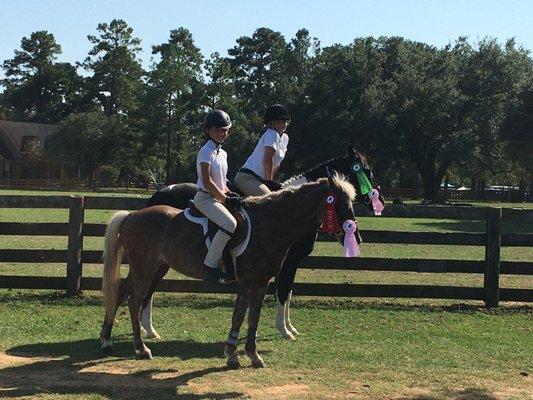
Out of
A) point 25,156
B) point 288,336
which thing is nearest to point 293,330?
point 288,336

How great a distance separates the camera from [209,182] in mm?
6457

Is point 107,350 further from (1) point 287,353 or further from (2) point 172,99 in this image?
(2) point 172,99

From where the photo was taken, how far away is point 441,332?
826 centimetres

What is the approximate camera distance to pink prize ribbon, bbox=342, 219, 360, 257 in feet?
21.8

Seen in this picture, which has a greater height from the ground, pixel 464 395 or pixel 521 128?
pixel 521 128

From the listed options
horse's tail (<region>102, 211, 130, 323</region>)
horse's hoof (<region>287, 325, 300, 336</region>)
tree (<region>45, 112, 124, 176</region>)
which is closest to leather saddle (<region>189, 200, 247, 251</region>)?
horse's tail (<region>102, 211, 130, 323</region>)

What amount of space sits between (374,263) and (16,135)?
80.6 m

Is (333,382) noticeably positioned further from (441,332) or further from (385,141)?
(385,141)

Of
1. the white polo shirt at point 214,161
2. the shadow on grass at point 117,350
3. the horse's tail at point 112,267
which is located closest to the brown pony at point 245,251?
the horse's tail at point 112,267

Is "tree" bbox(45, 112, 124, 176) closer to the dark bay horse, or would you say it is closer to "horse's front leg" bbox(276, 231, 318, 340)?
the dark bay horse

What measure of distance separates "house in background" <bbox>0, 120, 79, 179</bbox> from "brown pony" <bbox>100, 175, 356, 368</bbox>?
7283 cm

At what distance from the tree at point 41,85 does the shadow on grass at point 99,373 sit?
309 ft

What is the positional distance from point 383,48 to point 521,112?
1044 inches

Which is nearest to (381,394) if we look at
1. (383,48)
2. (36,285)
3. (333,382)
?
(333,382)
